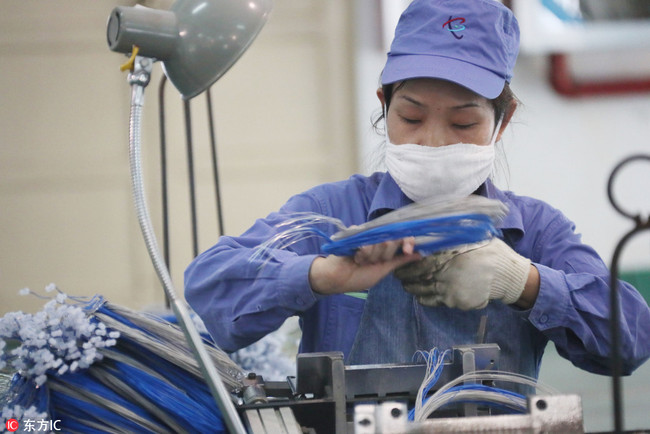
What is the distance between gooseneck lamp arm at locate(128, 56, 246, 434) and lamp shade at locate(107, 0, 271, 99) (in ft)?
0.09

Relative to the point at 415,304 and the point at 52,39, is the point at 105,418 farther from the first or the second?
the point at 52,39

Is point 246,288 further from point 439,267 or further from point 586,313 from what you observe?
point 586,313

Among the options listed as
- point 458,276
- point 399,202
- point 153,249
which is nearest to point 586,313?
point 458,276

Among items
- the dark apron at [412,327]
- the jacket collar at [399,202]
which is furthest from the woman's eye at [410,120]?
the dark apron at [412,327]

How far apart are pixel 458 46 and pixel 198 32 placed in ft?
1.83

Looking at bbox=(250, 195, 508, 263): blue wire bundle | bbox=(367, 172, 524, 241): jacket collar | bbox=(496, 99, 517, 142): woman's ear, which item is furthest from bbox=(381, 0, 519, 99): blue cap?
bbox=(250, 195, 508, 263): blue wire bundle

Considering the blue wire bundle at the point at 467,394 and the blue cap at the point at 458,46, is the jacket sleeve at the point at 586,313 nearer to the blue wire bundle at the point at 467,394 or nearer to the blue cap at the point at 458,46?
the blue wire bundle at the point at 467,394

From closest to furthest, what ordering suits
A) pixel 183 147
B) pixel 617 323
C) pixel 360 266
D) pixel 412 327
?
pixel 617 323 < pixel 360 266 < pixel 412 327 < pixel 183 147

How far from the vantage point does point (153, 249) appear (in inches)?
33.8

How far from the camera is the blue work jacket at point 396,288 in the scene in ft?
4.01

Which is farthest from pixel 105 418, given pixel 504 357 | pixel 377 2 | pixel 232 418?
pixel 377 2

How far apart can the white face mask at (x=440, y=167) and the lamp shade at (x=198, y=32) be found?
1.63ft

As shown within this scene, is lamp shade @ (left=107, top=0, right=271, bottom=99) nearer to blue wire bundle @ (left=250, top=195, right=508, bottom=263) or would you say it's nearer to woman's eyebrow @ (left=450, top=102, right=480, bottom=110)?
blue wire bundle @ (left=250, top=195, right=508, bottom=263)

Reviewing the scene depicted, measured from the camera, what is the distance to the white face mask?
1.30 m
